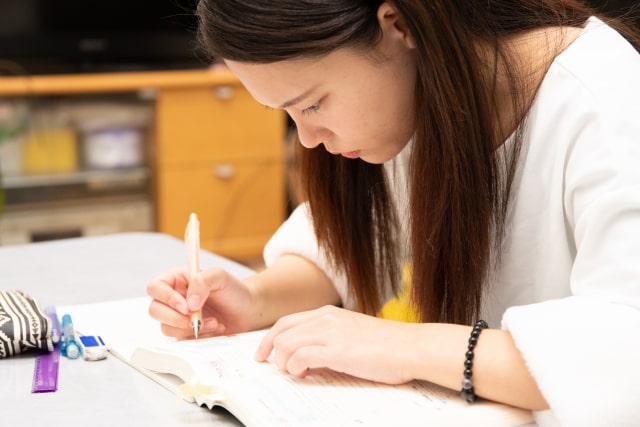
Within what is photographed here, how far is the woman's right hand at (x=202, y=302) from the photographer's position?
1.09 metres

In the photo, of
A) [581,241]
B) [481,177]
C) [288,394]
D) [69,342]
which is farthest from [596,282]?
[69,342]

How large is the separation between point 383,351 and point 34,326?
0.38m

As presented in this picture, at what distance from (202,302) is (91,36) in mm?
2455

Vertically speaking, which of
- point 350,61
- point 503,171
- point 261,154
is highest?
point 350,61

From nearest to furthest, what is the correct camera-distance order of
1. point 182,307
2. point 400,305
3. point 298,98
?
1. point 298,98
2. point 182,307
3. point 400,305

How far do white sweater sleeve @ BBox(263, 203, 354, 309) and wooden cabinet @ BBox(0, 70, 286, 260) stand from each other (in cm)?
198

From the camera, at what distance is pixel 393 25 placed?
3.11 ft

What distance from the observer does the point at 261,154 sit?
11.3ft

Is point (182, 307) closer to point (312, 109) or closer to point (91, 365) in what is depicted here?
point (91, 365)

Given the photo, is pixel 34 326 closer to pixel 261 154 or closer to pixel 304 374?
pixel 304 374

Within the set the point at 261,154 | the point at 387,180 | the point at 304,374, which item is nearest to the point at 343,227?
the point at 387,180

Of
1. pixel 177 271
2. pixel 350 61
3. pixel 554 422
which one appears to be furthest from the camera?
pixel 177 271

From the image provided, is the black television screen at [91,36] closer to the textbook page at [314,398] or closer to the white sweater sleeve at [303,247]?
the white sweater sleeve at [303,247]

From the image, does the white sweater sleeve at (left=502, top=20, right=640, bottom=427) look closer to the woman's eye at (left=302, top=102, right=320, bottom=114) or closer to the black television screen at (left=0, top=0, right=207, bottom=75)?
the woman's eye at (left=302, top=102, right=320, bottom=114)
